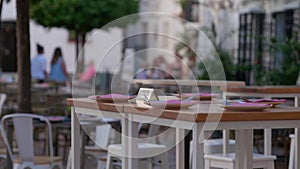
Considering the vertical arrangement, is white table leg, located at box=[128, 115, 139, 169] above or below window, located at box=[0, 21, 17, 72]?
below

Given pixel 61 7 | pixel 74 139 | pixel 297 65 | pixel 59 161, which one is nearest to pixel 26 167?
pixel 59 161

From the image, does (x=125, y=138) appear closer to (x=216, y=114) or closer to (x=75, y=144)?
(x=75, y=144)

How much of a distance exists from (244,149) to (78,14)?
12755 mm

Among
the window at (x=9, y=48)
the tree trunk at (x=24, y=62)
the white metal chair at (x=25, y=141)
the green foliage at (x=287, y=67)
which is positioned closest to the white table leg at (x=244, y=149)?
the white metal chair at (x=25, y=141)

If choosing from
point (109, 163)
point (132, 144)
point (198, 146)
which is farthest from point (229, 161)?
point (198, 146)

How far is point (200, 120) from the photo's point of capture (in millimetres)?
4480

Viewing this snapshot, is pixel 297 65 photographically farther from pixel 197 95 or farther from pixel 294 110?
pixel 294 110

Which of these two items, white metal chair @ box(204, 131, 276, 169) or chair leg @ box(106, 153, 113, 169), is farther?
chair leg @ box(106, 153, 113, 169)

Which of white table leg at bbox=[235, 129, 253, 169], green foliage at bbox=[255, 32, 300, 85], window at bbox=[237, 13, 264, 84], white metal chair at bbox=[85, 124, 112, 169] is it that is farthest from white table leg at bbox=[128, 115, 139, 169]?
window at bbox=[237, 13, 264, 84]

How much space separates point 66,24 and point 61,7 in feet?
2.31

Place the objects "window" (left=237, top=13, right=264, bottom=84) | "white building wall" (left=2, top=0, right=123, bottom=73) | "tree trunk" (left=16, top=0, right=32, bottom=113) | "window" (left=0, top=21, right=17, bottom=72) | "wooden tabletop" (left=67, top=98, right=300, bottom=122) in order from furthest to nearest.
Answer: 1. "white building wall" (left=2, top=0, right=123, bottom=73)
2. "window" (left=0, top=21, right=17, bottom=72)
3. "window" (left=237, top=13, right=264, bottom=84)
4. "tree trunk" (left=16, top=0, right=32, bottom=113)
5. "wooden tabletop" (left=67, top=98, right=300, bottom=122)

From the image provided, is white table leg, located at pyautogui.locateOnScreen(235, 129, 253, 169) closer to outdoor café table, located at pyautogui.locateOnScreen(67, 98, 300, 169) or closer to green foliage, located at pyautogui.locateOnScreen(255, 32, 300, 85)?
outdoor café table, located at pyautogui.locateOnScreen(67, 98, 300, 169)

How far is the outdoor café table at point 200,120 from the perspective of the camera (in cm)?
452

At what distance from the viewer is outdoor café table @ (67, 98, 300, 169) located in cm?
452
